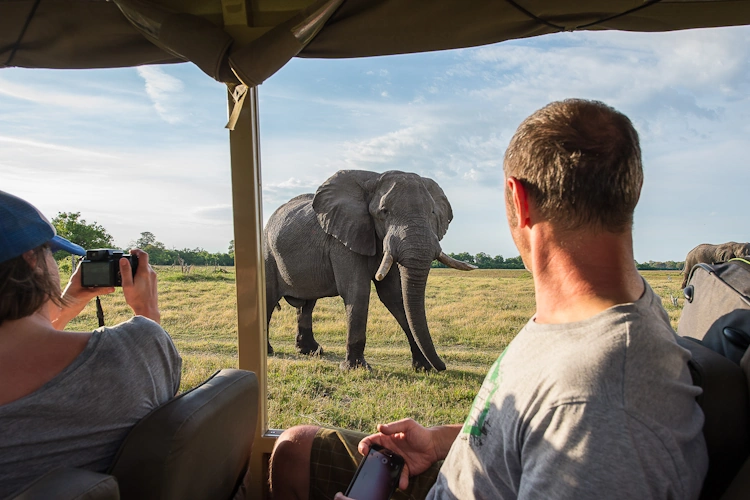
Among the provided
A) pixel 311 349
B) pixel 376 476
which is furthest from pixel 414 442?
pixel 311 349

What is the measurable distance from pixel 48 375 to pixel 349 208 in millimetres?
3827

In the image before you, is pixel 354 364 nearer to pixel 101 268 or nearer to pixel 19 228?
pixel 101 268

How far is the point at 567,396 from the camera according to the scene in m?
0.77

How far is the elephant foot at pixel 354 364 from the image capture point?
461 cm

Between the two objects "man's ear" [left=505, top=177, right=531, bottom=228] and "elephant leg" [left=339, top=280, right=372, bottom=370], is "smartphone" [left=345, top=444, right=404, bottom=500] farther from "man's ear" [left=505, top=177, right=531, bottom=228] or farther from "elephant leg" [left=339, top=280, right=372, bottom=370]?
"elephant leg" [left=339, top=280, right=372, bottom=370]

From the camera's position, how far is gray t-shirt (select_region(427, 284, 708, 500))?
28.9 inches

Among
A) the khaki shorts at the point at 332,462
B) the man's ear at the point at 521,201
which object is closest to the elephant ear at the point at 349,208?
the khaki shorts at the point at 332,462

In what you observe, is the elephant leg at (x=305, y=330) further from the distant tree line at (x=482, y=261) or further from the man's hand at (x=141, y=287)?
the man's hand at (x=141, y=287)

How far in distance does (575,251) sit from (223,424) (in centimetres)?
89

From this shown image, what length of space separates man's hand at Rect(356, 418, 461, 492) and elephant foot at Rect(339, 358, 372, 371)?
3158mm

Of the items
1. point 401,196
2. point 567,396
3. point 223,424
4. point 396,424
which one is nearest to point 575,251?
point 567,396

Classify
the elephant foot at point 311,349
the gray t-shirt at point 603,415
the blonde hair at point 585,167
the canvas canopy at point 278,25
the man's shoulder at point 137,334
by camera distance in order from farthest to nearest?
1. the elephant foot at point 311,349
2. the canvas canopy at point 278,25
3. the man's shoulder at point 137,334
4. the blonde hair at point 585,167
5. the gray t-shirt at point 603,415

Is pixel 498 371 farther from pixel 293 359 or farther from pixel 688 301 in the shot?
pixel 293 359

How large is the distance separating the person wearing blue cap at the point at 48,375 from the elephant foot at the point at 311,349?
167 inches
